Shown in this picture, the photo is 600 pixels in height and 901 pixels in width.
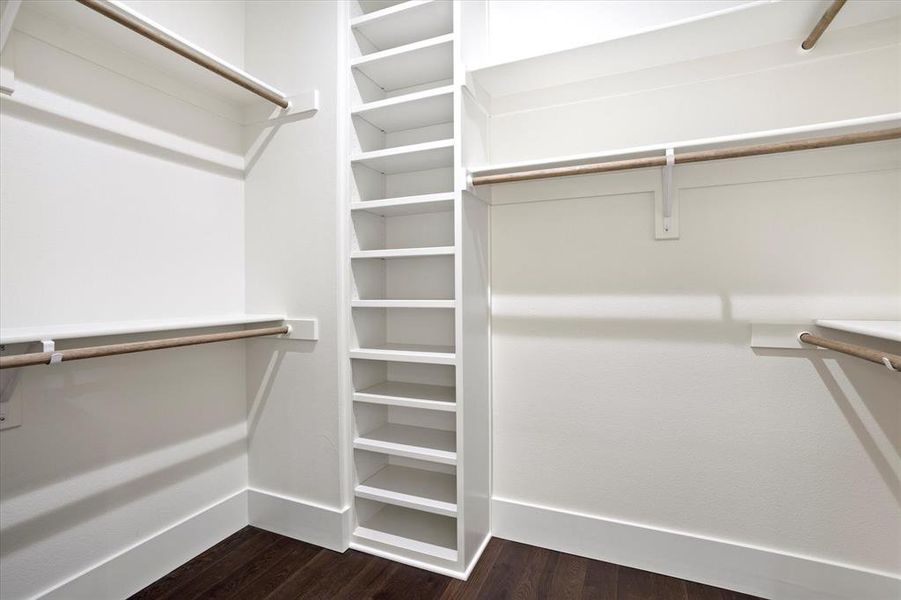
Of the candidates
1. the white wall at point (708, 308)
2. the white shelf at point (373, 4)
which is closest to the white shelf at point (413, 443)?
the white wall at point (708, 308)

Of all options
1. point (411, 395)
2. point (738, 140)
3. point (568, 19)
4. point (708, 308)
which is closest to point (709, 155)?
point (738, 140)

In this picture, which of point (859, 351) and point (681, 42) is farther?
point (681, 42)

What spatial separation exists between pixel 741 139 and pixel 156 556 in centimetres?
246

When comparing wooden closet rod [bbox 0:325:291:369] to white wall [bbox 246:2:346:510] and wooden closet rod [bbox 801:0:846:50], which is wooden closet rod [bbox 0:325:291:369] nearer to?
white wall [bbox 246:2:346:510]

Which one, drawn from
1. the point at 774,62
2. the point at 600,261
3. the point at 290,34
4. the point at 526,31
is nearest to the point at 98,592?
the point at 600,261

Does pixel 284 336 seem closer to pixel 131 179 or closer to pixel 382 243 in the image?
pixel 382 243

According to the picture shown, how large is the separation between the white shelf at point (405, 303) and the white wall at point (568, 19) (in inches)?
35.8

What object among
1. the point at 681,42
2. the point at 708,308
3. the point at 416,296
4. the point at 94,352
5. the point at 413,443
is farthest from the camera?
the point at 416,296

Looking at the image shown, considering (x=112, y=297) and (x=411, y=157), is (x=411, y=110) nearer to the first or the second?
(x=411, y=157)

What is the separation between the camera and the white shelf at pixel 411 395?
1632 millimetres

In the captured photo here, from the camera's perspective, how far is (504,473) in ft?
6.06

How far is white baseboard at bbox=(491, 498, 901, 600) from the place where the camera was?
4.50 feet

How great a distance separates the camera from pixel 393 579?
1587 millimetres

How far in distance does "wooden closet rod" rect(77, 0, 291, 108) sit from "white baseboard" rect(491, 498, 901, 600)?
1968mm
